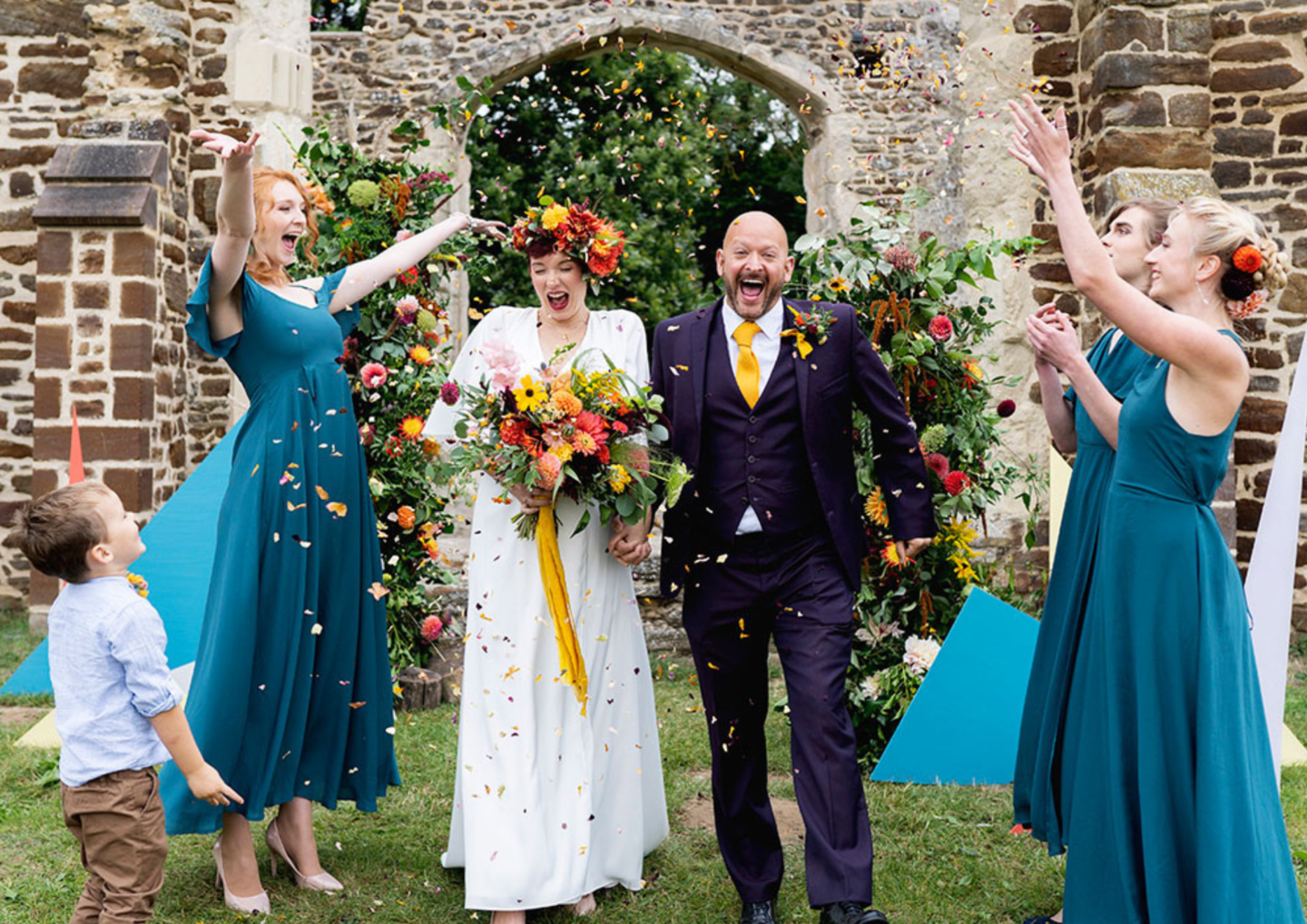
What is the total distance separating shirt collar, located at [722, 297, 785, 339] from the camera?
3.81 metres

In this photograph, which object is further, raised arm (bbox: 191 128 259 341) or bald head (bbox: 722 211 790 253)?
bald head (bbox: 722 211 790 253)

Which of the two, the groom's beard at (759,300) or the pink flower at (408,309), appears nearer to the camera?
the groom's beard at (759,300)

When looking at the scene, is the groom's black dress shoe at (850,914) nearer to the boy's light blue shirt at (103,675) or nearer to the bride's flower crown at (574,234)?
the boy's light blue shirt at (103,675)

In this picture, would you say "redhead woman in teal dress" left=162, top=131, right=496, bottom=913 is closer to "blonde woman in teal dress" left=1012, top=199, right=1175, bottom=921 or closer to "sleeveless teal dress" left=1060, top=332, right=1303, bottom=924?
"blonde woman in teal dress" left=1012, top=199, right=1175, bottom=921

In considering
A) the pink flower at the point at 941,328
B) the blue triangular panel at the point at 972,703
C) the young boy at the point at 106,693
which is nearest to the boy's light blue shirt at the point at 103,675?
the young boy at the point at 106,693

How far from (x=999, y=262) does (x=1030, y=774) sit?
461cm

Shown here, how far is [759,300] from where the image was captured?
3789mm

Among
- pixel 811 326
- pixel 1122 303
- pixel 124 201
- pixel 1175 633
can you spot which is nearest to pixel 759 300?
pixel 811 326

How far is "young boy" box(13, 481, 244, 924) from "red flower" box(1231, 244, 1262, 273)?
2727mm

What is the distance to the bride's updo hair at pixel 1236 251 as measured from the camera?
304cm

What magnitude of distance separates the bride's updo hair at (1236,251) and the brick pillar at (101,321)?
679cm

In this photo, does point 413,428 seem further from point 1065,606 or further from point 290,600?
point 1065,606

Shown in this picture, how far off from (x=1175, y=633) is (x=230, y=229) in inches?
110

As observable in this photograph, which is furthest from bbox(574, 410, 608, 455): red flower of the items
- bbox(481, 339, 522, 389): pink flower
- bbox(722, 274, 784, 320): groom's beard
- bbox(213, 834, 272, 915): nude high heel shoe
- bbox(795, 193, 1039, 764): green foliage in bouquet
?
bbox(795, 193, 1039, 764): green foliage in bouquet
